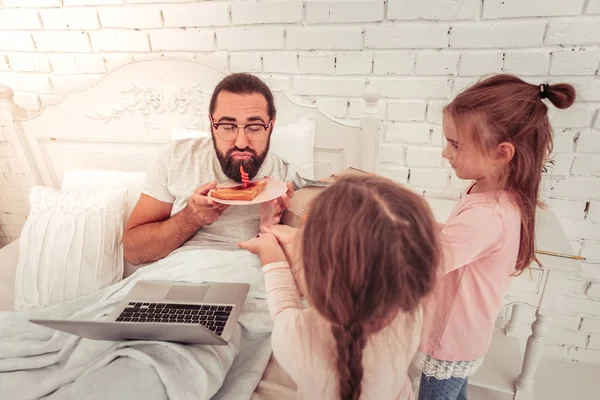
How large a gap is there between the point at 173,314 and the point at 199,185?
48 cm

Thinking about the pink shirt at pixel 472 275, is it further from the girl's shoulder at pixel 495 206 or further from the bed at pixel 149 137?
the bed at pixel 149 137

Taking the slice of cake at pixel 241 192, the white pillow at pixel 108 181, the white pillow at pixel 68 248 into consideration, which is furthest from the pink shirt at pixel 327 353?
the white pillow at pixel 108 181

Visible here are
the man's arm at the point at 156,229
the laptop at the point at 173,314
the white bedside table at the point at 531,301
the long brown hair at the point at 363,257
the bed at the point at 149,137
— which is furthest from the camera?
the bed at the point at 149,137

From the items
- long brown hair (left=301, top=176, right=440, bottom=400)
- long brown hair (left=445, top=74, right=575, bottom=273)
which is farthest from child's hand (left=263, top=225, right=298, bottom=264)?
long brown hair (left=445, top=74, right=575, bottom=273)

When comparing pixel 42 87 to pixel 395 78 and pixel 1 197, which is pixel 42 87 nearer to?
pixel 1 197

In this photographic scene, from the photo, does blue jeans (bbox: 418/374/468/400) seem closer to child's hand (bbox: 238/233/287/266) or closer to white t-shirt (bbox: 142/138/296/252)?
child's hand (bbox: 238/233/287/266)

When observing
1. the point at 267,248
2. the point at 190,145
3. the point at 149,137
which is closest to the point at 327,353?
the point at 267,248

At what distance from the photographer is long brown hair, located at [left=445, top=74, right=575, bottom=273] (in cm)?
87

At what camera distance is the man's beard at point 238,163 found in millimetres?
1280

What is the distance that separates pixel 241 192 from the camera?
107cm

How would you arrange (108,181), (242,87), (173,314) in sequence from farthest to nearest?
(108,181)
(242,87)
(173,314)

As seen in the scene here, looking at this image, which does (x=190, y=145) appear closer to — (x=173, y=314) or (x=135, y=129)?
(x=135, y=129)

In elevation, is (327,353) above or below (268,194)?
below

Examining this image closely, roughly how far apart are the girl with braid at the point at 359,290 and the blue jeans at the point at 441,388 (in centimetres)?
37
